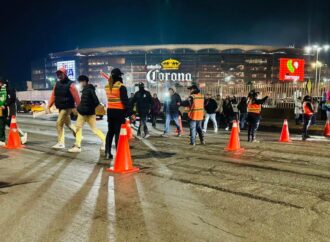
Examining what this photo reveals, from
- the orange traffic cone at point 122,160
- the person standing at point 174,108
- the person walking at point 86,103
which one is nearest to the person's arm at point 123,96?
the orange traffic cone at point 122,160

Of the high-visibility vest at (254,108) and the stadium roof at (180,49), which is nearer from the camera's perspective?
the high-visibility vest at (254,108)

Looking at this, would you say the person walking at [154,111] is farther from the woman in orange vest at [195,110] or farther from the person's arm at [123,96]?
the person's arm at [123,96]

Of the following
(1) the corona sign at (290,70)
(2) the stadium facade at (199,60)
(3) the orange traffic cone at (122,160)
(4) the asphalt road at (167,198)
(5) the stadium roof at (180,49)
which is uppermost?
(5) the stadium roof at (180,49)

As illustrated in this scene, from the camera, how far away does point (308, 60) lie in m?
133

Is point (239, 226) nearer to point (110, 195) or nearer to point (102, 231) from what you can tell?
point (102, 231)

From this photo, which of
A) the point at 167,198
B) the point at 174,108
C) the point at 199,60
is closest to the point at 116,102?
the point at 167,198

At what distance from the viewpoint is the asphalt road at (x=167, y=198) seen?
393cm

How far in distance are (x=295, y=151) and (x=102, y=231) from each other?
6.89m

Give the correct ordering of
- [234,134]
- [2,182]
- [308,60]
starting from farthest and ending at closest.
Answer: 1. [308,60]
2. [234,134]
3. [2,182]

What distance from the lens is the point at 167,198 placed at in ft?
16.8

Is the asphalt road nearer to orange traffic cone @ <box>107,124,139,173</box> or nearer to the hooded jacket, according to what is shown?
orange traffic cone @ <box>107,124,139,173</box>

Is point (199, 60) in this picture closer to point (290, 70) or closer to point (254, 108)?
point (290, 70)

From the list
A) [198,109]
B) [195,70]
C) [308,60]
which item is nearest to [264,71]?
[308,60]

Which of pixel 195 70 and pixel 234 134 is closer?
pixel 234 134
